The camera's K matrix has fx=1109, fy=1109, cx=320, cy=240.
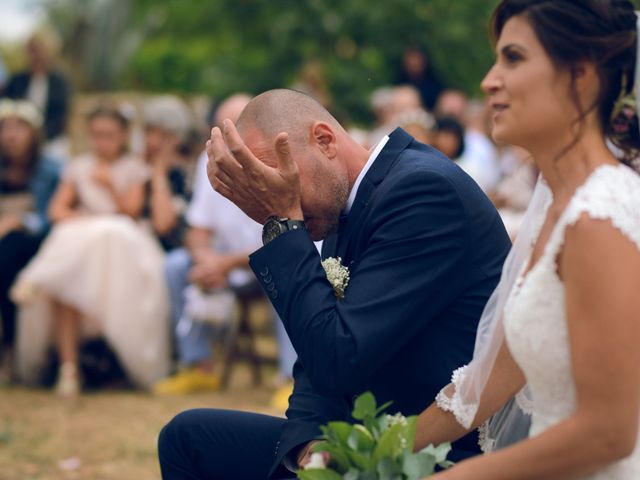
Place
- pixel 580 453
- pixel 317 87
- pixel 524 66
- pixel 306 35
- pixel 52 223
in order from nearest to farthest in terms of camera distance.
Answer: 1. pixel 580 453
2. pixel 524 66
3. pixel 52 223
4. pixel 317 87
5. pixel 306 35

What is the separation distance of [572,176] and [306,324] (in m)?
0.77

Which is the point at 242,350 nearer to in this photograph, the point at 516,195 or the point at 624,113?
the point at 516,195

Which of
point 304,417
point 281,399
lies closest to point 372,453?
point 304,417

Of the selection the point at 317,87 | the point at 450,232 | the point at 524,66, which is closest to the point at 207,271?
the point at 317,87

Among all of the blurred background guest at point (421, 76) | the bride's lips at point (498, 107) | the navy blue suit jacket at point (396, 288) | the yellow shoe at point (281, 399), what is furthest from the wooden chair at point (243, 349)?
A: the bride's lips at point (498, 107)

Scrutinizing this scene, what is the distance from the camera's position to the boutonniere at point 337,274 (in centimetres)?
297

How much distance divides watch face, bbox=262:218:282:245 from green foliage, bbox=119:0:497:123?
9917 mm

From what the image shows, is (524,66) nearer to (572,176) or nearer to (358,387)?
(572,176)

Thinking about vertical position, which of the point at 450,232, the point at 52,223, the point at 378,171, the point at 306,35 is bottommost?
the point at 450,232

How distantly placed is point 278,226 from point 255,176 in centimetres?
15

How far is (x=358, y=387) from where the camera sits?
2.88 meters

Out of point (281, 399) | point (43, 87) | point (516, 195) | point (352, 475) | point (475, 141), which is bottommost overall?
point (352, 475)

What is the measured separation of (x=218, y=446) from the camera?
324 centimetres

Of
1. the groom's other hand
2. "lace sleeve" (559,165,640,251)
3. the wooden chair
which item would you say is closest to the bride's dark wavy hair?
"lace sleeve" (559,165,640,251)
